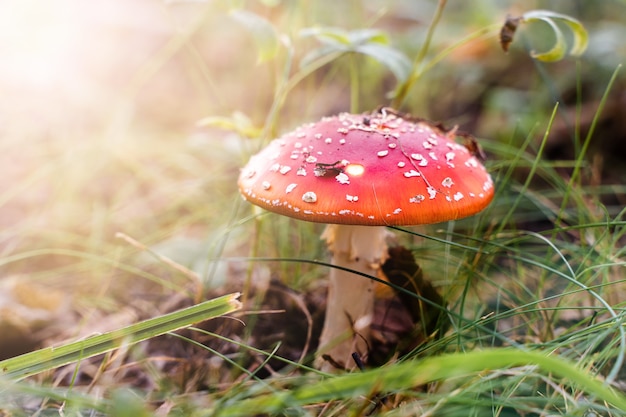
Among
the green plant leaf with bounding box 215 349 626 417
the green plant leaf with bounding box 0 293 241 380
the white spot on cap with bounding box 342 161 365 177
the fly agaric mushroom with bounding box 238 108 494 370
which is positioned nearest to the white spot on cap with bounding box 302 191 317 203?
the fly agaric mushroom with bounding box 238 108 494 370

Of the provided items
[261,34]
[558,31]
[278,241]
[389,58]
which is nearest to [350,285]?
[278,241]

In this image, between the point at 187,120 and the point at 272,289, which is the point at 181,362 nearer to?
the point at 272,289

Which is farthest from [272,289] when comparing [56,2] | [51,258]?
[56,2]

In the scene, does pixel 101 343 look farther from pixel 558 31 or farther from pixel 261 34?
pixel 558 31

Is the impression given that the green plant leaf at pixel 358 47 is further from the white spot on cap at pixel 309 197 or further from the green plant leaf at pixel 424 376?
the green plant leaf at pixel 424 376

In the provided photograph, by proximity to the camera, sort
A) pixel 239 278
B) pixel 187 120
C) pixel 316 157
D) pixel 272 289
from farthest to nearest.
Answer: pixel 187 120 → pixel 239 278 → pixel 272 289 → pixel 316 157

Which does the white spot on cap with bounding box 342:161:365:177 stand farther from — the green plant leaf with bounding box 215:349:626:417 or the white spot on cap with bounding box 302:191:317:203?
the green plant leaf with bounding box 215:349:626:417
